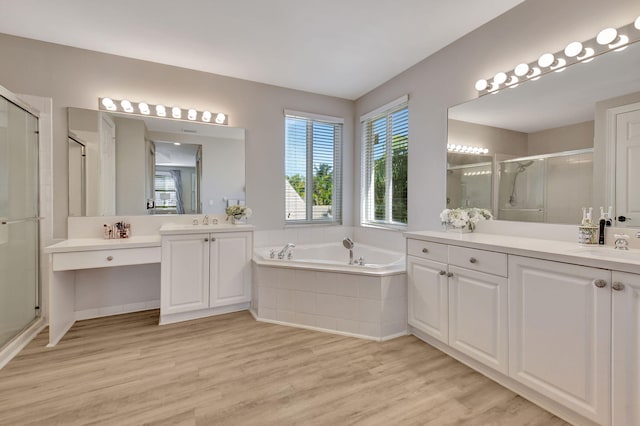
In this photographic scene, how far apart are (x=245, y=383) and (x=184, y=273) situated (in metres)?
1.34

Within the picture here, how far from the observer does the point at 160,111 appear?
3.16 meters

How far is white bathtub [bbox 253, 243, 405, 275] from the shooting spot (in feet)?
8.47

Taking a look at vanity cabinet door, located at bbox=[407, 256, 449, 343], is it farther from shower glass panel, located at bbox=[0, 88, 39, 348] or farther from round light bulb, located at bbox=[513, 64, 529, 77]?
shower glass panel, located at bbox=[0, 88, 39, 348]

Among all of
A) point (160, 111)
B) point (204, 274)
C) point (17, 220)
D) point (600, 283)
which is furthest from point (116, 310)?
point (600, 283)

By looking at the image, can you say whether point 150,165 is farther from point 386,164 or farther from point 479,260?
point 479,260

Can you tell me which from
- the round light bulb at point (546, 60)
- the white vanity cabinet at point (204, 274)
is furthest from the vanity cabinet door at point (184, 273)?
the round light bulb at point (546, 60)

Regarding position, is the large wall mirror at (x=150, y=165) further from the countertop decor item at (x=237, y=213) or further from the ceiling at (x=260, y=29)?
the ceiling at (x=260, y=29)

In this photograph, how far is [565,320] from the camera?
1524mm

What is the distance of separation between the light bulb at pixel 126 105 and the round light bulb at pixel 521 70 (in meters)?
3.45

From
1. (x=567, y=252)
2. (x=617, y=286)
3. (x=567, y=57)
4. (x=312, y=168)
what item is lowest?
(x=617, y=286)

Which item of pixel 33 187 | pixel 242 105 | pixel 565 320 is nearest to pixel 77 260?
pixel 33 187

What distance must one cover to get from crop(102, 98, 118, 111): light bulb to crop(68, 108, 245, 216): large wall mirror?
58 millimetres

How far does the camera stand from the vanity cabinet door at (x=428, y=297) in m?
2.23

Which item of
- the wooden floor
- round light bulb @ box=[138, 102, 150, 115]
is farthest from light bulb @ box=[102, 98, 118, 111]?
the wooden floor
